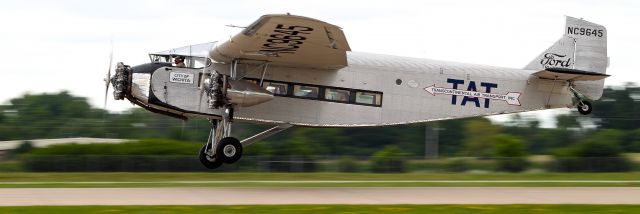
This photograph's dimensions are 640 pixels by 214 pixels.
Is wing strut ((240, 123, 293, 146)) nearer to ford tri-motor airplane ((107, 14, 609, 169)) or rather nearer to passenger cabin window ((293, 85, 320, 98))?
ford tri-motor airplane ((107, 14, 609, 169))

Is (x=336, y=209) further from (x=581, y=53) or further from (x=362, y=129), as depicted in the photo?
(x=362, y=129)

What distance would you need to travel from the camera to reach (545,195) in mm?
26859

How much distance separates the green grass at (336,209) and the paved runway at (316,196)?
3.44 ft

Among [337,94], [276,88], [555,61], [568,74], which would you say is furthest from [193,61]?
[555,61]

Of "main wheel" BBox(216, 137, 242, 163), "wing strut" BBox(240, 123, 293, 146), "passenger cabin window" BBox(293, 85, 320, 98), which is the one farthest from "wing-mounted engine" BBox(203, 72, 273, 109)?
"wing strut" BBox(240, 123, 293, 146)

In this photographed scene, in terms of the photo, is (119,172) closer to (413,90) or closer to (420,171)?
(420,171)

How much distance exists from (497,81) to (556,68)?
5.96ft

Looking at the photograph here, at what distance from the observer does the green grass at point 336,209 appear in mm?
21516

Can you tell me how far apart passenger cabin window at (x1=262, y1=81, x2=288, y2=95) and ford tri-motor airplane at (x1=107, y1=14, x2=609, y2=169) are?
29mm

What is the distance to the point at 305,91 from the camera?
29656mm

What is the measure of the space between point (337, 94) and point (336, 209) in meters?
8.08

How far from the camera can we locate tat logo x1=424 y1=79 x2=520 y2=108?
99.8 feet

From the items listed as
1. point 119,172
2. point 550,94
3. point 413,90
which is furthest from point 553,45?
point 119,172

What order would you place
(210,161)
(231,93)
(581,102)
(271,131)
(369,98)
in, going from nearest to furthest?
(231,93) < (210,161) < (369,98) < (581,102) < (271,131)
